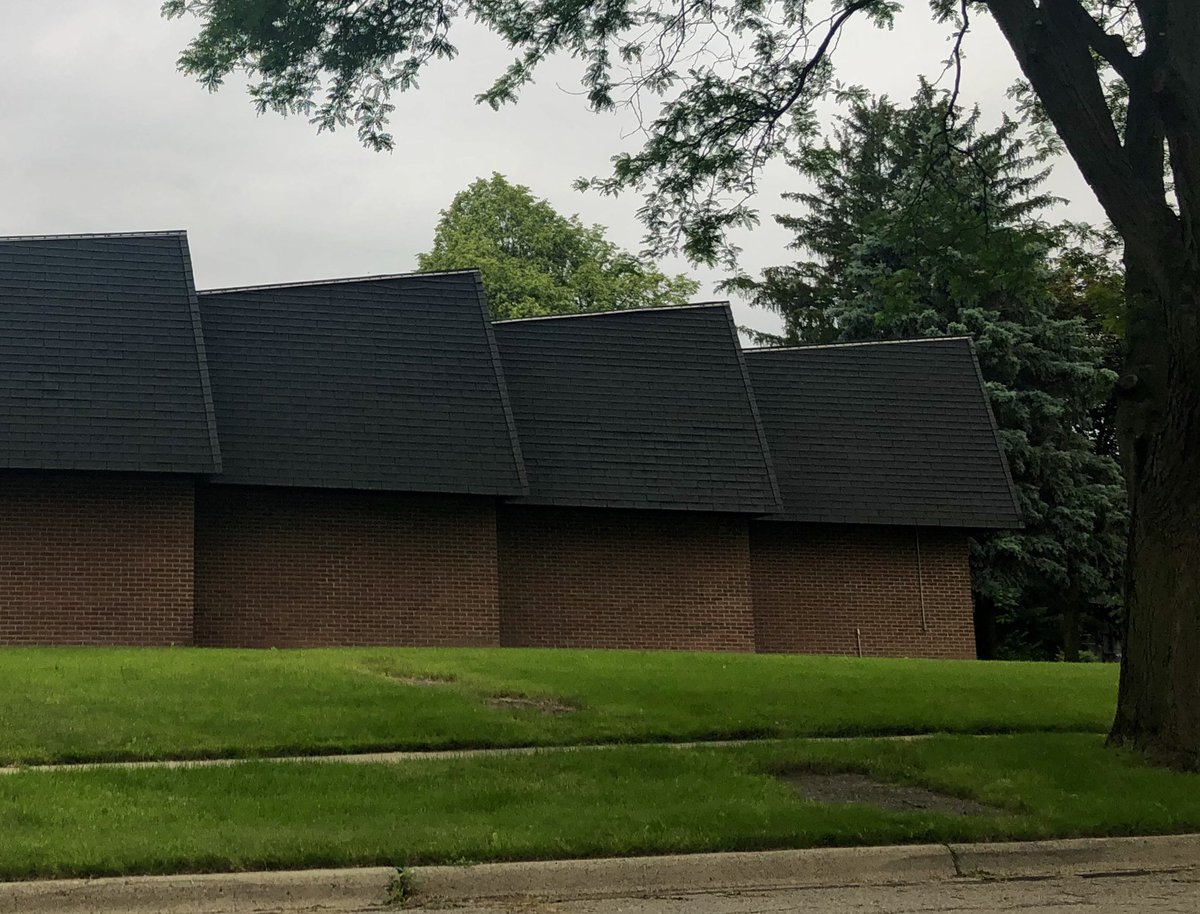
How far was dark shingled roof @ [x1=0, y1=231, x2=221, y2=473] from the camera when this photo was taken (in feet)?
61.1

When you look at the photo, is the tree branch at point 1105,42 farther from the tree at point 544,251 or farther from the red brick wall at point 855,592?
the tree at point 544,251

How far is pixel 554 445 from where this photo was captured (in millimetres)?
22281

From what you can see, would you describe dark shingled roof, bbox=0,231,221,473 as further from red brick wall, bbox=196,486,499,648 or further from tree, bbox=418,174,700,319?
tree, bbox=418,174,700,319

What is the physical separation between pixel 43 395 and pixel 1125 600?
15109 millimetres

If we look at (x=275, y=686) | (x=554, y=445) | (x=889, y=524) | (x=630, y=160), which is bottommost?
(x=275, y=686)

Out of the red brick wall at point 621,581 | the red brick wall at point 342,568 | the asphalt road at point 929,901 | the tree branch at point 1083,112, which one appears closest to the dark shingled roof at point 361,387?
the red brick wall at point 342,568

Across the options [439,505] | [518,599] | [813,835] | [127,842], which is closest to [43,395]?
[439,505]

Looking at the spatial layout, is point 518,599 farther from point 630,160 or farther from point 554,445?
A: point 630,160

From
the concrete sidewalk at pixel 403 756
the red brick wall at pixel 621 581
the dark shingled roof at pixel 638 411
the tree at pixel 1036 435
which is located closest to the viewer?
the concrete sidewalk at pixel 403 756

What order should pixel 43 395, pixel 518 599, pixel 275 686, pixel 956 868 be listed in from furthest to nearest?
pixel 518 599, pixel 43 395, pixel 275 686, pixel 956 868

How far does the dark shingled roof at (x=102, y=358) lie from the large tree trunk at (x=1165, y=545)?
1297 cm

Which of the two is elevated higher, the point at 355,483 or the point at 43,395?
the point at 43,395

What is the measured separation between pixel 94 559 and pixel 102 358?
3.06 m

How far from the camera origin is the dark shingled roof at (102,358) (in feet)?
61.1
